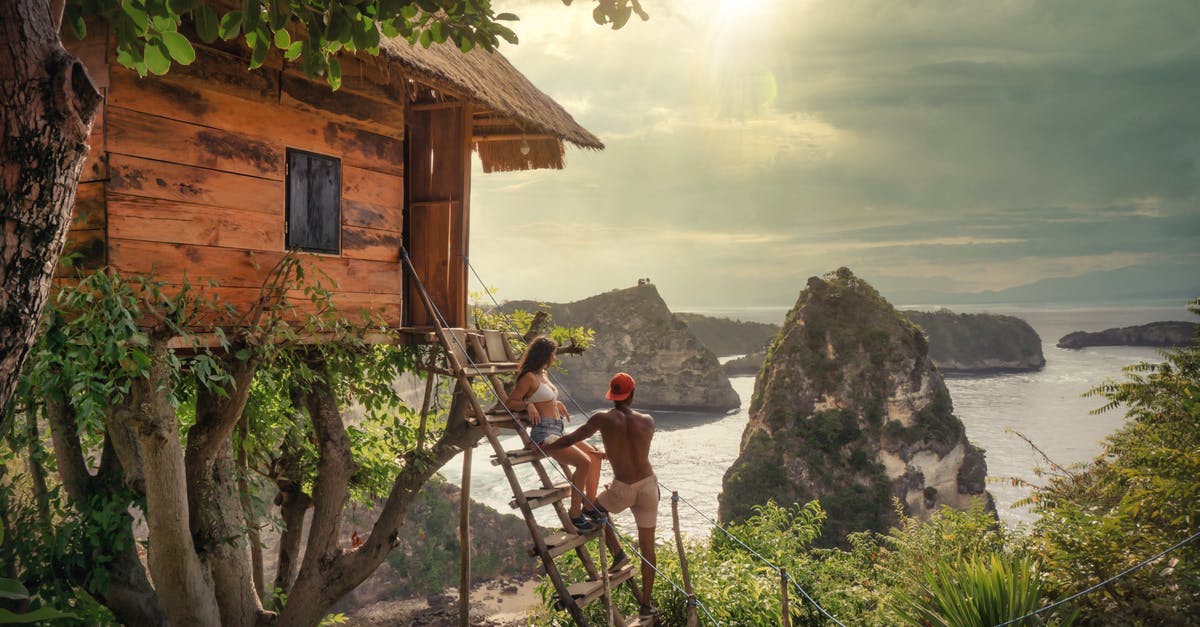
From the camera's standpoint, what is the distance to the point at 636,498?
690 cm

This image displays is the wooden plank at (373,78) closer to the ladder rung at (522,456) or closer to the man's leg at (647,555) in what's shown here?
the ladder rung at (522,456)

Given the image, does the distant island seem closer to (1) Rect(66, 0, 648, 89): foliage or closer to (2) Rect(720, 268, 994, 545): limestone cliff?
(2) Rect(720, 268, 994, 545): limestone cliff

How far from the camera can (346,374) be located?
→ 9328 millimetres

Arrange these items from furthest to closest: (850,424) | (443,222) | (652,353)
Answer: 1. (652,353)
2. (850,424)
3. (443,222)

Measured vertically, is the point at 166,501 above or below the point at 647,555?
above

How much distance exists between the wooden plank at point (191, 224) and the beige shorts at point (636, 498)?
376 cm

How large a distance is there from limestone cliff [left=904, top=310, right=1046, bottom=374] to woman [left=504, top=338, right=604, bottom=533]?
10920 cm

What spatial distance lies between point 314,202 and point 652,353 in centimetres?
7686

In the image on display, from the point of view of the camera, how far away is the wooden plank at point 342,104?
7008 millimetres

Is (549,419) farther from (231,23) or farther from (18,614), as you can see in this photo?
(18,614)

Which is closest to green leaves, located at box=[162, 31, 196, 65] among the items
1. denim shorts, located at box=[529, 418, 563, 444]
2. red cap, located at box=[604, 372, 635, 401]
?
red cap, located at box=[604, 372, 635, 401]

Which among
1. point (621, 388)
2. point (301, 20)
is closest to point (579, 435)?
point (621, 388)

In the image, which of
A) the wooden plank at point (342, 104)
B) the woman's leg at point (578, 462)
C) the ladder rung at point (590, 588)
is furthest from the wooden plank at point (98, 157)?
the ladder rung at point (590, 588)

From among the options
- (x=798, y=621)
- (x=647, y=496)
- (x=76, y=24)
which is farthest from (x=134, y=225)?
(x=798, y=621)
